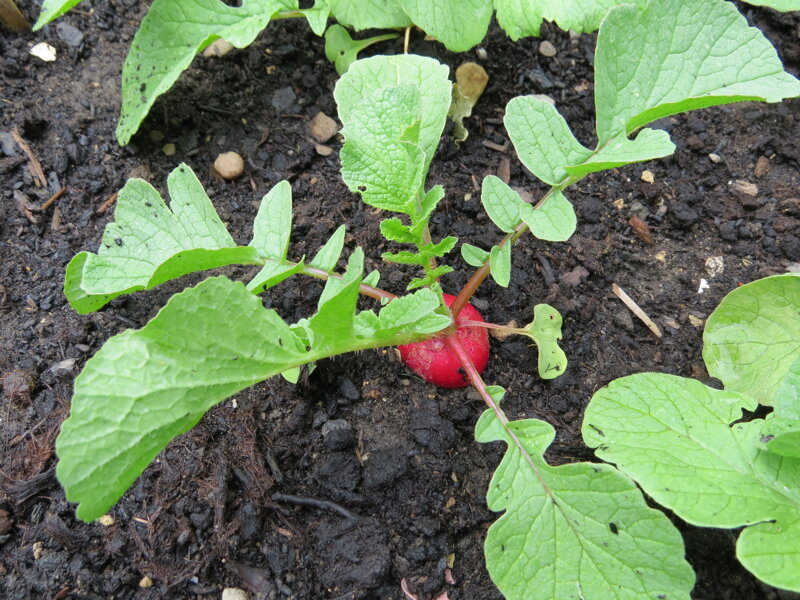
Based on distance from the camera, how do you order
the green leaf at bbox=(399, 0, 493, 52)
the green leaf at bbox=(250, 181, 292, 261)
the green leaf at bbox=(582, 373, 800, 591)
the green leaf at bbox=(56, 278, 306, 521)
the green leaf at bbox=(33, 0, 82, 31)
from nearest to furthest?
the green leaf at bbox=(56, 278, 306, 521) → the green leaf at bbox=(582, 373, 800, 591) → the green leaf at bbox=(250, 181, 292, 261) → the green leaf at bbox=(33, 0, 82, 31) → the green leaf at bbox=(399, 0, 493, 52)

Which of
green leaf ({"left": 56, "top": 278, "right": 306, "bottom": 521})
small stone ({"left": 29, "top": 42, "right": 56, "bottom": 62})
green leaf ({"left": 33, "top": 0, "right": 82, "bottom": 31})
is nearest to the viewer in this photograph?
green leaf ({"left": 56, "top": 278, "right": 306, "bottom": 521})

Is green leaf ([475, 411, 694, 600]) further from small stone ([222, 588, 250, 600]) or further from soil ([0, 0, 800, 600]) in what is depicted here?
small stone ([222, 588, 250, 600])

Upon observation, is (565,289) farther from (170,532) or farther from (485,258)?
(170,532)

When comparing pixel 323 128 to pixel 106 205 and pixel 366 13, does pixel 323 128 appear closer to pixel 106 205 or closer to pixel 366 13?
pixel 366 13

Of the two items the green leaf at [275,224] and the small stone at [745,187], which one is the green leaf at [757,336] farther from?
the green leaf at [275,224]

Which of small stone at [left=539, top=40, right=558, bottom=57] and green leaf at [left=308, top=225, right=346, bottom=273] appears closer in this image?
green leaf at [left=308, top=225, right=346, bottom=273]

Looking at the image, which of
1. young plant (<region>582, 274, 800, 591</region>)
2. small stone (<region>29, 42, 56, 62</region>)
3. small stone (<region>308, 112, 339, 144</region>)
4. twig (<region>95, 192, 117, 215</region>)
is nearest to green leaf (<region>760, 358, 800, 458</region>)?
young plant (<region>582, 274, 800, 591</region>)

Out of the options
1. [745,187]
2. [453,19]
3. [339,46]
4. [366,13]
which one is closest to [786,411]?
[745,187]
